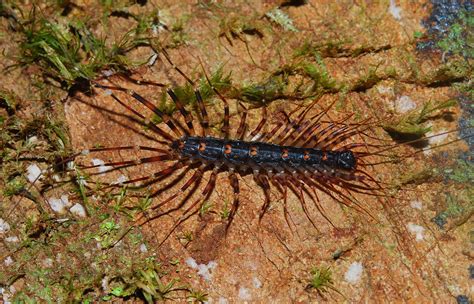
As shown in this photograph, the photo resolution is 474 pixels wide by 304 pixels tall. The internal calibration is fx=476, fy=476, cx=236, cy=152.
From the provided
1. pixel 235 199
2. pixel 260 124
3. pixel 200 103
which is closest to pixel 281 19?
pixel 260 124

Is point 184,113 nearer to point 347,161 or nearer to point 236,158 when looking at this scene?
point 236,158

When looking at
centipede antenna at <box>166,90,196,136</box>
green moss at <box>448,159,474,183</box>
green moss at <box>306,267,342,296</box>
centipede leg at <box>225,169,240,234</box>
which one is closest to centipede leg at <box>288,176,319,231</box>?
green moss at <box>306,267,342,296</box>

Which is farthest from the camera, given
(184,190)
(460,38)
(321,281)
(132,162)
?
(460,38)

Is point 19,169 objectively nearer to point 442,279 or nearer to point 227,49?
point 227,49

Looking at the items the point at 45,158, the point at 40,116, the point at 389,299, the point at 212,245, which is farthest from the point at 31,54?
the point at 389,299

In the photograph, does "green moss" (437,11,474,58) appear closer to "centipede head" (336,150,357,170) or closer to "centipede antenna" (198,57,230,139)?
"centipede head" (336,150,357,170)

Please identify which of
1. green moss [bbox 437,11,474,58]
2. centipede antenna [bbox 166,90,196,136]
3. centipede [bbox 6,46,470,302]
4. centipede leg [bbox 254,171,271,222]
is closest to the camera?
centipede [bbox 6,46,470,302]

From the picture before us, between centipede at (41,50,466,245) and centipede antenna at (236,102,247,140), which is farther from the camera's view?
centipede antenna at (236,102,247,140)

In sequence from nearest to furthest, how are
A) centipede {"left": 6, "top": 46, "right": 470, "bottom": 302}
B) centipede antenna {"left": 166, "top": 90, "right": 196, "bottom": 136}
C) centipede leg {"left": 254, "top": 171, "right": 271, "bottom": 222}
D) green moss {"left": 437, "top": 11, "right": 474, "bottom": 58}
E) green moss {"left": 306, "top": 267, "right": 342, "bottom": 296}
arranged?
green moss {"left": 306, "top": 267, "right": 342, "bottom": 296}
centipede {"left": 6, "top": 46, "right": 470, "bottom": 302}
centipede leg {"left": 254, "top": 171, "right": 271, "bottom": 222}
centipede antenna {"left": 166, "top": 90, "right": 196, "bottom": 136}
green moss {"left": 437, "top": 11, "right": 474, "bottom": 58}

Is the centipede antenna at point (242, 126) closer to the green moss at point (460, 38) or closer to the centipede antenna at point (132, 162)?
the centipede antenna at point (132, 162)
